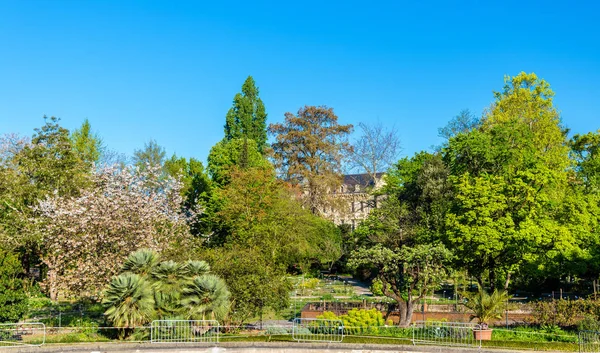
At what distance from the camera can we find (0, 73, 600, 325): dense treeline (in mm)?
27719

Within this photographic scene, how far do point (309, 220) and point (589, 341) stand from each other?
110 feet

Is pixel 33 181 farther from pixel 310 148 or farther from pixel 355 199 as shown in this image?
pixel 355 199

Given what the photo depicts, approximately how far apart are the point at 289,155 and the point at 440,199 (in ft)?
94.8

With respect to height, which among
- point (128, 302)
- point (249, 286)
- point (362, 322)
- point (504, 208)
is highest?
point (504, 208)

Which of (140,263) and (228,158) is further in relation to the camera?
(228,158)

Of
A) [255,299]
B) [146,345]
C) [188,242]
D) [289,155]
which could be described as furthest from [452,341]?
[289,155]

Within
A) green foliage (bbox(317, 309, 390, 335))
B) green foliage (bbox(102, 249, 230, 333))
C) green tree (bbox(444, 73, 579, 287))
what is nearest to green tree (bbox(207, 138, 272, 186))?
green tree (bbox(444, 73, 579, 287))

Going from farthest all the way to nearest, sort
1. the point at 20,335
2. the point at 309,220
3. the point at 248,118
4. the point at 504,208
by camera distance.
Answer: the point at 248,118 → the point at 309,220 → the point at 504,208 → the point at 20,335

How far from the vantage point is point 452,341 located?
881 inches

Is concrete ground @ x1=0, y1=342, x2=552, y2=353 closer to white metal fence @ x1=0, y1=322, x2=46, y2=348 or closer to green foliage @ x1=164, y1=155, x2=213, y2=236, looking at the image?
white metal fence @ x1=0, y1=322, x2=46, y2=348

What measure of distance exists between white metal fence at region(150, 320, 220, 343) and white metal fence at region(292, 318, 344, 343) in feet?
10.4

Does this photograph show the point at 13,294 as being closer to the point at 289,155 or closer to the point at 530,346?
the point at 530,346

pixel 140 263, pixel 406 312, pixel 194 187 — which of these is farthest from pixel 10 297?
pixel 194 187

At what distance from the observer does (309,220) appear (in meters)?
53.8
